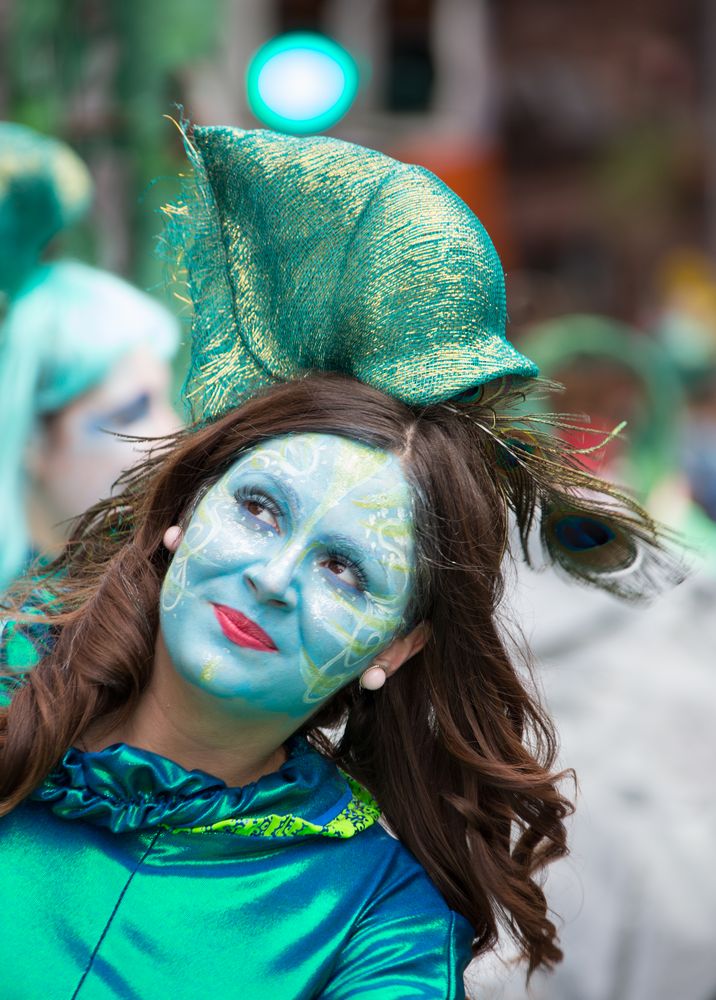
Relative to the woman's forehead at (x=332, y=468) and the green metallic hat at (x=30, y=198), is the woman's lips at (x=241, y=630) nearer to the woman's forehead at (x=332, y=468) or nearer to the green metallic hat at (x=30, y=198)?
the woman's forehead at (x=332, y=468)

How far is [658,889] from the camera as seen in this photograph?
2773mm

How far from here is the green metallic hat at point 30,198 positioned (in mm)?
2848

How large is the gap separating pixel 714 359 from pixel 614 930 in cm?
575

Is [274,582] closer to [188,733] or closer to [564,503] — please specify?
[188,733]

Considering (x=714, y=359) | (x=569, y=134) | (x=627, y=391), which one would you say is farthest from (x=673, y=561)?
(x=569, y=134)

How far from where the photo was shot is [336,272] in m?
1.65

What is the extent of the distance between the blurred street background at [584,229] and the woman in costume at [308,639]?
213 millimetres

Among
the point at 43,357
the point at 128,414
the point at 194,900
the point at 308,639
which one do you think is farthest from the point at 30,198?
the point at 194,900

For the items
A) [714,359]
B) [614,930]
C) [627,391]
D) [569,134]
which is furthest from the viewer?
[569,134]

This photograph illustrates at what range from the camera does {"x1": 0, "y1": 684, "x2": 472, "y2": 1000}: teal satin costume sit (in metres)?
1.51

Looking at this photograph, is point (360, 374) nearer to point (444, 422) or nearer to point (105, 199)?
point (444, 422)

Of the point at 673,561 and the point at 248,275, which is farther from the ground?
the point at 248,275

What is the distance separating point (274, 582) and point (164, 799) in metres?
0.33

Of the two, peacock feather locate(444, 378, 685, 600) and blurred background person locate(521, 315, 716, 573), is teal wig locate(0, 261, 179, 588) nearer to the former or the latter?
peacock feather locate(444, 378, 685, 600)
